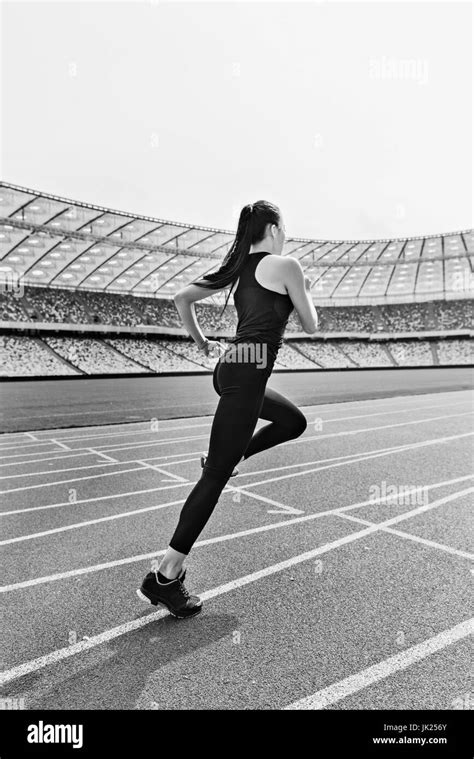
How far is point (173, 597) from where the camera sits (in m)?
2.47

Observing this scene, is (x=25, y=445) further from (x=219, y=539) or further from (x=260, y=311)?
(x=260, y=311)

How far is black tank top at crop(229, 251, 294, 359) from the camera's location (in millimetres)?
2617

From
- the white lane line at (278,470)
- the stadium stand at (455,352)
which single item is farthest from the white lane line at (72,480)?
the stadium stand at (455,352)

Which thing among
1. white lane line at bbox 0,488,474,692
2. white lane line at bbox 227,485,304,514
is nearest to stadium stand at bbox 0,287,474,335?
white lane line at bbox 227,485,304,514

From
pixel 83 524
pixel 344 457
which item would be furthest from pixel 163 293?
pixel 83 524

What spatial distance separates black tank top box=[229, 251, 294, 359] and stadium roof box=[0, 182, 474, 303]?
3111 centimetres

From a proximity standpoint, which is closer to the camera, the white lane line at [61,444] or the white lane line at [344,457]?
the white lane line at [344,457]

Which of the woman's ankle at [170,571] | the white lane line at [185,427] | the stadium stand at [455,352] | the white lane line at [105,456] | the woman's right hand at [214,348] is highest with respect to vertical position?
the woman's right hand at [214,348]

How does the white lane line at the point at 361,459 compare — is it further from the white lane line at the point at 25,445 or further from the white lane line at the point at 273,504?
the white lane line at the point at 25,445

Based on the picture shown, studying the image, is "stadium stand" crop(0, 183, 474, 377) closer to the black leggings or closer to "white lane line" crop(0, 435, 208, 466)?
"white lane line" crop(0, 435, 208, 466)

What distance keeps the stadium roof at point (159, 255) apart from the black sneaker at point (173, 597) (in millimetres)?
31599

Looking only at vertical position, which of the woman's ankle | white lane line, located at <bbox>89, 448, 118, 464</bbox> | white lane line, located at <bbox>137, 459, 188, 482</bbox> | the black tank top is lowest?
white lane line, located at <bbox>89, 448, 118, 464</bbox>

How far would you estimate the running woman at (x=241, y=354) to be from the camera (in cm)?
251

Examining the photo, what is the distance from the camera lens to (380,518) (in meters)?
3.95
